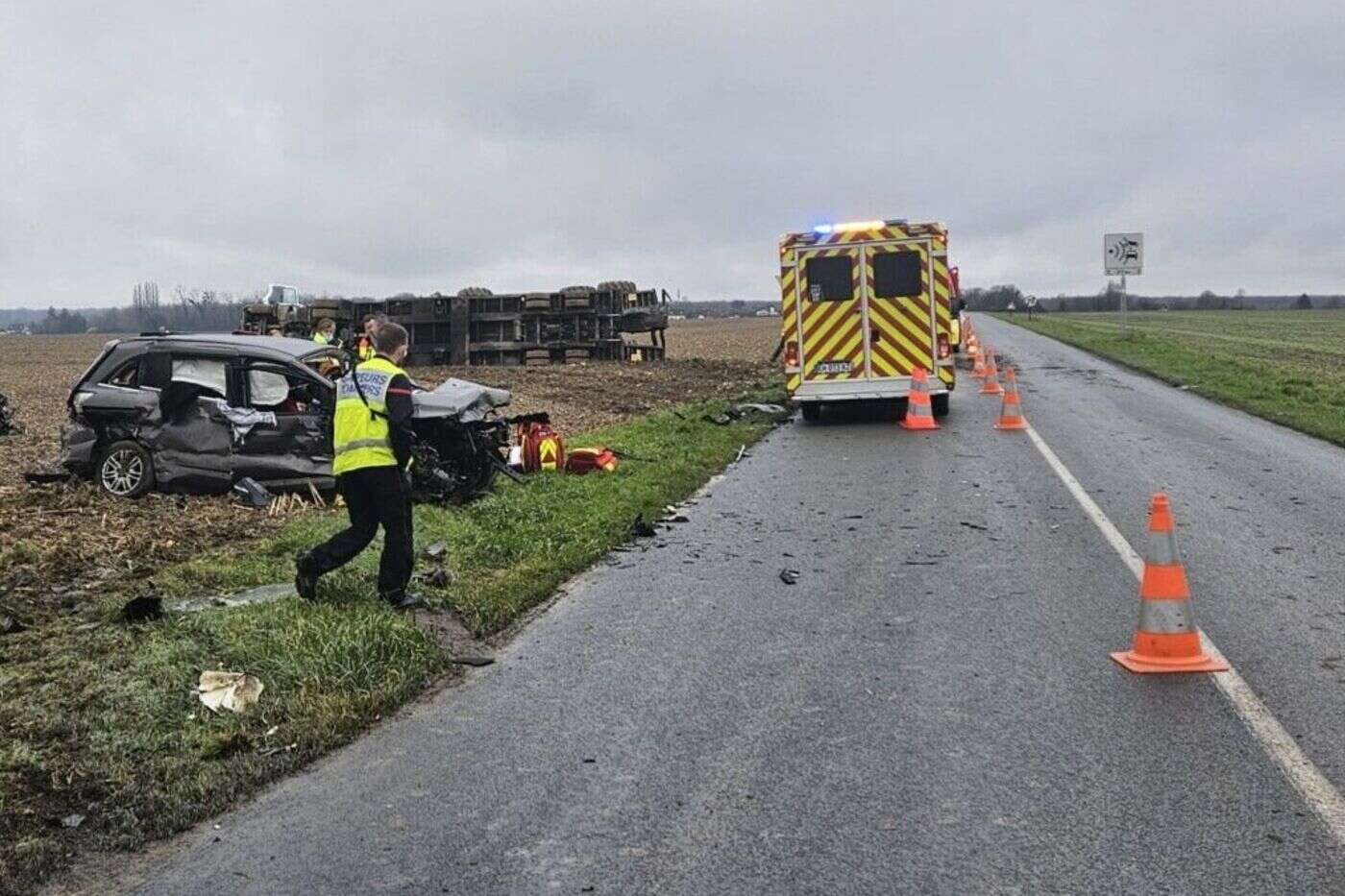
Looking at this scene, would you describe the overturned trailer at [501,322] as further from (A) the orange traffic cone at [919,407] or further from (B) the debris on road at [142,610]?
(B) the debris on road at [142,610]

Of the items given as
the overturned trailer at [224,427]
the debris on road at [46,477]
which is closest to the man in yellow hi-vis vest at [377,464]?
the overturned trailer at [224,427]

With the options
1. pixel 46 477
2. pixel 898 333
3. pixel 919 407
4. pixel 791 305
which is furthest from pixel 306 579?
pixel 898 333

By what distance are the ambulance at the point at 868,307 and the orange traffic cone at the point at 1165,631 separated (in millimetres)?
12613

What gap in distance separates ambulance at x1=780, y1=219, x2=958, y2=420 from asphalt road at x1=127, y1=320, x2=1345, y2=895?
9.13 meters

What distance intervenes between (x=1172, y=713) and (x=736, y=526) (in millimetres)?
5315

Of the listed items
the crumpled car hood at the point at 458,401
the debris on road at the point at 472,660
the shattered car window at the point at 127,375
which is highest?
the shattered car window at the point at 127,375

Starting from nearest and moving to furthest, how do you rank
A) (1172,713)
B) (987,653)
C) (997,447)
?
(1172,713)
(987,653)
(997,447)

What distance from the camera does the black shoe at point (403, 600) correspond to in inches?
295

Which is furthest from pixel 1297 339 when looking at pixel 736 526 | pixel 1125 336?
pixel 736 526

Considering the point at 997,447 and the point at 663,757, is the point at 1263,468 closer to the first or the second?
the point at 997,447

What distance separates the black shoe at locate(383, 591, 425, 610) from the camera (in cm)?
750

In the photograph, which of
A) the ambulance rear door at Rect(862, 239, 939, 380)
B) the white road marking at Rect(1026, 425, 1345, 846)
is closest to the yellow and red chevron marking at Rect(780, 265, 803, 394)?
the ambulance rear door at Rect(862, 239, 939, 380)

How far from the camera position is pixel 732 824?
14.4 feet

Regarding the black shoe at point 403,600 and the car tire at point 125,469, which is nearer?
the black shoe at point 403,600
